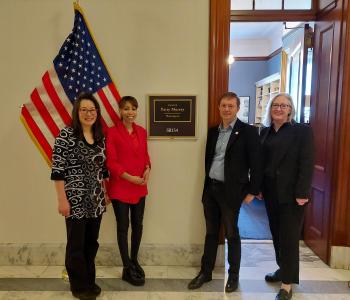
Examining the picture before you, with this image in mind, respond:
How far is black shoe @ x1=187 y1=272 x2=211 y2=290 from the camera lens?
2.42 meters

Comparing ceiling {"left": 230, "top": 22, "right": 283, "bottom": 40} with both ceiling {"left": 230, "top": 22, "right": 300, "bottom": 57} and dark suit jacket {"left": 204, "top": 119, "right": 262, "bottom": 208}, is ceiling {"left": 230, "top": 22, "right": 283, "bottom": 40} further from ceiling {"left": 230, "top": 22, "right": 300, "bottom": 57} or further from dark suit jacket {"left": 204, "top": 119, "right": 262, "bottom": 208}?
dark suit jacket {"left": 204, "top": 119, "right": 262, "bottom": 208}

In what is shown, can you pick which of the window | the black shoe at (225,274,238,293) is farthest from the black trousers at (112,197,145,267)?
the window

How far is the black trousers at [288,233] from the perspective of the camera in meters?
2.20

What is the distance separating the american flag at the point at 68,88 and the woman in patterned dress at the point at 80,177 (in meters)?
0.37

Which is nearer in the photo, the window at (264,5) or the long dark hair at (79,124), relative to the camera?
the long dark hair at (79,124)

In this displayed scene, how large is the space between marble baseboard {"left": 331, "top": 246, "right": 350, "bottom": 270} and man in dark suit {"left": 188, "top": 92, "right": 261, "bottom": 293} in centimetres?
98

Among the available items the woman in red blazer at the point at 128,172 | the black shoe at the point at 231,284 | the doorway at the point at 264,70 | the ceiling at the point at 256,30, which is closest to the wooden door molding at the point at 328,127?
the doorway at the point at 264,70

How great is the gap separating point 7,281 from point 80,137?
146 centimetres

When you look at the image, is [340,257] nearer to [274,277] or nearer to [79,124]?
[274,277]

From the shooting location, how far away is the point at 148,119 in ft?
8.59

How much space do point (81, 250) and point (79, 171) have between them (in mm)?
569

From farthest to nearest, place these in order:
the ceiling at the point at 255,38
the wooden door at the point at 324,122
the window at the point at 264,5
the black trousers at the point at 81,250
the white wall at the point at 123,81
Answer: the ceiling at the point at 255,38 < the window at the point at 264,5 < the wooden door at the point at 324,122 < the white wall at the point at 123,81 < the black trousers at the point at 81,250

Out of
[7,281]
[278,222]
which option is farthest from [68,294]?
[278,222]

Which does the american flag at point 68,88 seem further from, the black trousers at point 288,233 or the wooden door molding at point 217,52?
the black trousers at point 288,233
